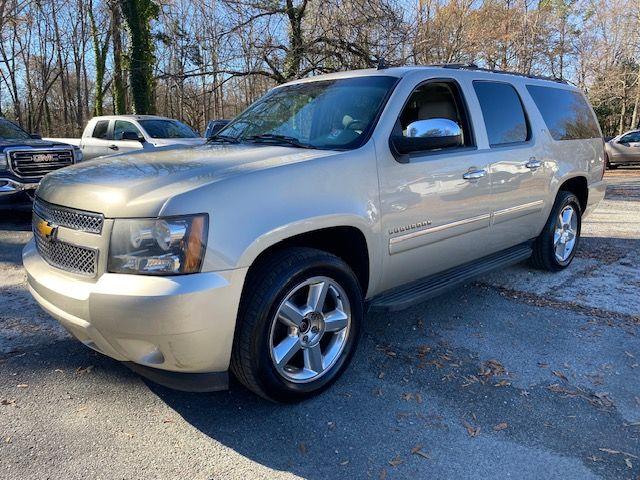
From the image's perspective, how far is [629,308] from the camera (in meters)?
4.35

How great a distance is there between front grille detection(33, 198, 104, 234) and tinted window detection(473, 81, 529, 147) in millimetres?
3030

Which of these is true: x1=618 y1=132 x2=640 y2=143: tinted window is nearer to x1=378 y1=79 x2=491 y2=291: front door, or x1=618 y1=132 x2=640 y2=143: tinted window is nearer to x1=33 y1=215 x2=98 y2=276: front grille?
x1=378 y1=79 x2=491 y2=291: front door

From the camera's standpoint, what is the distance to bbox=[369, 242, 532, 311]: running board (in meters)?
3.33

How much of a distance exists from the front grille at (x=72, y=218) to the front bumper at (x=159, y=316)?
0.25 meters

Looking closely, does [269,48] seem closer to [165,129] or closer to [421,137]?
[165,129]

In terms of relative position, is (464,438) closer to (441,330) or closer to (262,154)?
(441,330)

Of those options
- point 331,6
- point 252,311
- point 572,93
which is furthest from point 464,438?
point 331,6

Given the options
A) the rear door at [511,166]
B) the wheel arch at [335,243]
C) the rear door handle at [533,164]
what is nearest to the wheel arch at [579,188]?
the rear door at [511,166]

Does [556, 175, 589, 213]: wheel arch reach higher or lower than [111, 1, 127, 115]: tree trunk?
lower

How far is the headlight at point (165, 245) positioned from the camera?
2.32 metres

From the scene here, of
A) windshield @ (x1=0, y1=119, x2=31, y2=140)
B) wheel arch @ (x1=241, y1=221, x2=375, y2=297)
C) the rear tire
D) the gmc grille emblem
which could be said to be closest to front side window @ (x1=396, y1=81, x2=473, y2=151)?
wheel arch @ (x1=241, y1=221, x2=375, y2=297)

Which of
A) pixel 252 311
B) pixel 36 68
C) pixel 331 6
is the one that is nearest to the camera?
pixel 252 311

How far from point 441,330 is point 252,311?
75.1 inches

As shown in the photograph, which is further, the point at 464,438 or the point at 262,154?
the point at 262,154
